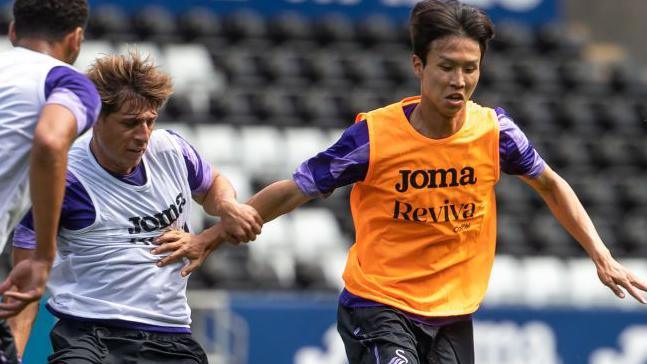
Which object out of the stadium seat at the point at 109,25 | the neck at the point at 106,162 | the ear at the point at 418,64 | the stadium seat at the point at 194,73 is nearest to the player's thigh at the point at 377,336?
the ear at the point at 418,64

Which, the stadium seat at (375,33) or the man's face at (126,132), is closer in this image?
the man's face at (126,132)

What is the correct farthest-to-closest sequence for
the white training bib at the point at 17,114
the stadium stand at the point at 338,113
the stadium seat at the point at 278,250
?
the stadium stand at the point at 338,113 < the stadium seat at the point at 278,250 < the white training bib at the point at 17,114

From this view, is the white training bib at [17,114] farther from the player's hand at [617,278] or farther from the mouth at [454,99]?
the player's hand at [617,278]

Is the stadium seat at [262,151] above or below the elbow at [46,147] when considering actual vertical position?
above

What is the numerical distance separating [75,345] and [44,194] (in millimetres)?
1097

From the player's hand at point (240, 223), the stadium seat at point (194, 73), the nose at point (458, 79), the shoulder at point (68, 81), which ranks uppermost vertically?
the stadium seat at point (194, 73)

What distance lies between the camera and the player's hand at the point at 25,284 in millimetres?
4691

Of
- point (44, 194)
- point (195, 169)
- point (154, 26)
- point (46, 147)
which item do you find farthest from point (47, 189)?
point (154, 26)

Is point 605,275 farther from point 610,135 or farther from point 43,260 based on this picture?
point 610,135

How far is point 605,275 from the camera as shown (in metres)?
5.83

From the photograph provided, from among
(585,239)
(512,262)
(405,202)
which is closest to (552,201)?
(585,239)

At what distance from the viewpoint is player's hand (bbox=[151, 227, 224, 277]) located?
5.66 metres

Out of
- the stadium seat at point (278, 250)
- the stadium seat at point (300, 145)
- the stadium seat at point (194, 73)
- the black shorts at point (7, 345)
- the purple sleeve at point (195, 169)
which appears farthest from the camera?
the stadium seat at point (194, 73)

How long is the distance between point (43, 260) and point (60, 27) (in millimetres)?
833
